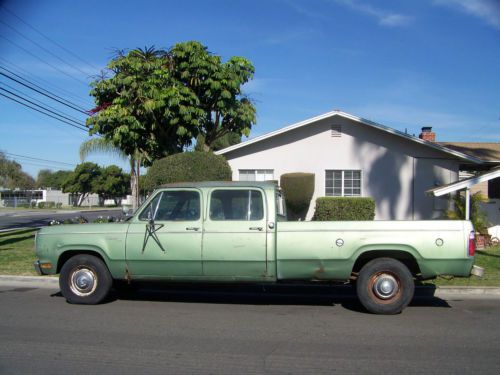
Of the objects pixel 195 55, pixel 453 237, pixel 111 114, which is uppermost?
pixel 195 55

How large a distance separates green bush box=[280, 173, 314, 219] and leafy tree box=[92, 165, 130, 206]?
59.5m

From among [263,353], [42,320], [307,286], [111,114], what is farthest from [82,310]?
[111,114]

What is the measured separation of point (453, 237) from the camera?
702 centimetres

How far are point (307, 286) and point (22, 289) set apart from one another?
527cm

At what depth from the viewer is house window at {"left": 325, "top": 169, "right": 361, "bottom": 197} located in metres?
17.4

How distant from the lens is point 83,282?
7738mm

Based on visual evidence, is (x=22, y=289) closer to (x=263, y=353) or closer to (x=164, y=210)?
(x=164, y=210)

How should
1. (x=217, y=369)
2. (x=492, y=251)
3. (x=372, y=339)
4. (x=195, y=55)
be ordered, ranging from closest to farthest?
(x=217, y=369), (x=372, y=339), (x=492, y=251), (x=195, y=55)

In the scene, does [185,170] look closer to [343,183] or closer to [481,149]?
[343,183]

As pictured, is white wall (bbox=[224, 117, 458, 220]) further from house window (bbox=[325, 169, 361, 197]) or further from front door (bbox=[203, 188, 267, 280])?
front door (bbox=[203, 188, 267, 280])

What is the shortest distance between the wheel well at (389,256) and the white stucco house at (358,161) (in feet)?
31.4

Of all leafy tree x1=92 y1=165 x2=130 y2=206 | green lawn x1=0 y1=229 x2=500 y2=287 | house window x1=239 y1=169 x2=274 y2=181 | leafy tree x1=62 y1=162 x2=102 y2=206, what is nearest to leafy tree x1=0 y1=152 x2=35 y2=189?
leafy tree x1=62 y1=162 x2=102 y2=206

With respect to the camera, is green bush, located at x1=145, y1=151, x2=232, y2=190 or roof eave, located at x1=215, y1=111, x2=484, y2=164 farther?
roof eave, located at x1=215, y1=111, x2=484, y2=164

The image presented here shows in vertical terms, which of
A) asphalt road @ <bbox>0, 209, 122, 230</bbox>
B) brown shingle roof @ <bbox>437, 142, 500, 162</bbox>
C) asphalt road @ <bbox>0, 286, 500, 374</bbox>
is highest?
brown shingle roof @ <bbox>437, 142, 500, 162</bbox>
